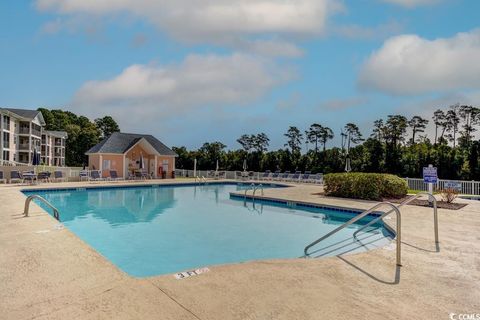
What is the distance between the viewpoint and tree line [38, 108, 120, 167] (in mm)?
54875

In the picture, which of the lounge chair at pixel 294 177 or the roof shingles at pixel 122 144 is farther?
the roof shingles at pixel 122 144

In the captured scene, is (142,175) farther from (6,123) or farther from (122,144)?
(6,123)

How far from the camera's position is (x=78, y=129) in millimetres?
60375

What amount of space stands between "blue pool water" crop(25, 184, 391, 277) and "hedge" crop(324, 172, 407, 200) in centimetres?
281

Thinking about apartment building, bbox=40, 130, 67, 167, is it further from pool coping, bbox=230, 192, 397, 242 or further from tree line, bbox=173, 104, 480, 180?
pool coping, bbox=230, 192, 397, 242

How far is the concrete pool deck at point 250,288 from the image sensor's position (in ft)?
11.7

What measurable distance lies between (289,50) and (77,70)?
1286cm

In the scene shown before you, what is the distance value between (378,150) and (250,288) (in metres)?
28.3

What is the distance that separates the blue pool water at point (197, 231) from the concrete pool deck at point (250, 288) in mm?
1794

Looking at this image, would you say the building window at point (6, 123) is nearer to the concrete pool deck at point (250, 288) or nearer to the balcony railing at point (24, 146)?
the balcony railing at point (24, 146)

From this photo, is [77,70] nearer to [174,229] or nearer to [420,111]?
[174,229]

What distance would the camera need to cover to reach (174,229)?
10469mm

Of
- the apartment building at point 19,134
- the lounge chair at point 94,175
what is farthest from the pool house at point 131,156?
the apartment building at point 19,134

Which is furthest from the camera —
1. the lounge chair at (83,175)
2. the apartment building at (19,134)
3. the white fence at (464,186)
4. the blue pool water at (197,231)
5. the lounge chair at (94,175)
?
the apartment building at (19,134)
